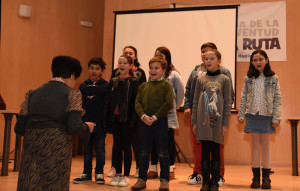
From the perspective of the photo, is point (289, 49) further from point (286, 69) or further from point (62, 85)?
point (62, 85)

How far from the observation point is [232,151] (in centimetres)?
541

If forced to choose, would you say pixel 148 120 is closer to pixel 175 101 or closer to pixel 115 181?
pixel 115 181

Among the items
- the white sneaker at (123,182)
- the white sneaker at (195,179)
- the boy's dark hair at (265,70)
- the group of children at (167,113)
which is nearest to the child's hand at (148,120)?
the group of children at (167,113)

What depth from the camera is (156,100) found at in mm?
3098

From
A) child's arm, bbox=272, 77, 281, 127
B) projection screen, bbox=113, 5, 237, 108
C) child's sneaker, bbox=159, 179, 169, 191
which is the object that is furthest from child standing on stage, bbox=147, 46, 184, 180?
projection screen, bbox=113, 5, 237, 108

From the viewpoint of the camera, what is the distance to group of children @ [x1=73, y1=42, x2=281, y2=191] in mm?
2975

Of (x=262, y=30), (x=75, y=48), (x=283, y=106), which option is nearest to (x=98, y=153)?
(x=283, y=106)

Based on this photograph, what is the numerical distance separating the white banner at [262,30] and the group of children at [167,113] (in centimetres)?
200

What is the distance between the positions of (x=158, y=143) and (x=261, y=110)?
3.39 feet

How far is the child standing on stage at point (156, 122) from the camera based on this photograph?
3.05 m

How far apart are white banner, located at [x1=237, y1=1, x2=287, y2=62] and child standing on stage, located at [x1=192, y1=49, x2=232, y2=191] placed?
2.55 metres

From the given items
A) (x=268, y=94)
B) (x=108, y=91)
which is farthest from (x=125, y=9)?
(x=268, y=94)

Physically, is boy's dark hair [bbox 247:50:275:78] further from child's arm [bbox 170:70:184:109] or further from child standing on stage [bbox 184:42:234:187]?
child's arm [bbox 170:70:184:109]

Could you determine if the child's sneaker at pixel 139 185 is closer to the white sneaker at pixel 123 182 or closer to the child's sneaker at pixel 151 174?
the white sneaker at pixel 123 182
